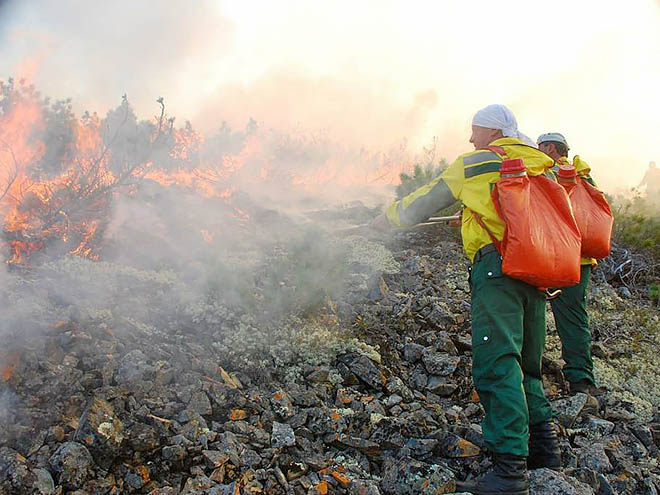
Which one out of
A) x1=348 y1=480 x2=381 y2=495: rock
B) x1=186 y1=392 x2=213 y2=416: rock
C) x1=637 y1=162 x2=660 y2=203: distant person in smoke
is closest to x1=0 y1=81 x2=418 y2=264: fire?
x1=186 y1=392 x2=213 y2=416: rock

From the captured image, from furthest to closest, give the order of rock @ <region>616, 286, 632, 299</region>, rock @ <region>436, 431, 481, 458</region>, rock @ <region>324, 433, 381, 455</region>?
1. rock @ <region>616, 286, 632, 299</region>
2. rock @ <region>324, 433, 381, 455</region>
3. rock @ <region>436, 431, 481, 458</region>

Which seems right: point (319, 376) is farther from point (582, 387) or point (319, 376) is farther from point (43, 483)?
point (582, 387)

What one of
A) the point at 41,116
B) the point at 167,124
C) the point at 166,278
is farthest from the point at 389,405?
the point at 167,124

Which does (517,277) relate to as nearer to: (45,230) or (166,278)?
(166,278)

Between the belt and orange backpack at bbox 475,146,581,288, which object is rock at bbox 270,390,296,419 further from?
orange backpack at bbox 475,146,581,288

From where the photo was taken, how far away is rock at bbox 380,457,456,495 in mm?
2414

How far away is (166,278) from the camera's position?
5.13m

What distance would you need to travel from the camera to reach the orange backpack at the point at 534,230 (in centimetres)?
233

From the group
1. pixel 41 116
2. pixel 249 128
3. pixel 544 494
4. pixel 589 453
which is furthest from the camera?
pixel 249 128

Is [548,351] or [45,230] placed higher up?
[45,230]

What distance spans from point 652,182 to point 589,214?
42.6 feet

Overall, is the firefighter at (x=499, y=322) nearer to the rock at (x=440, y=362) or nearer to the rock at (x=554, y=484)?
the rock at (x=554, y=484)

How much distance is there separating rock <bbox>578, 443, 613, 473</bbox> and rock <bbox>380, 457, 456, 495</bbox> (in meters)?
0.89

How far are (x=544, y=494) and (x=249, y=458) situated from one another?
1543 mm
